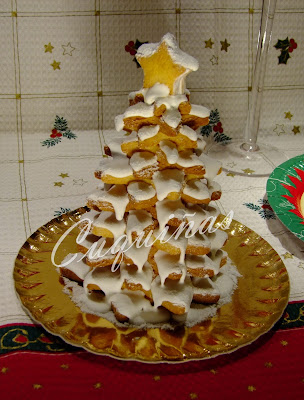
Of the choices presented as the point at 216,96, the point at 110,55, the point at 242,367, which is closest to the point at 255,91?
the point at 216,96

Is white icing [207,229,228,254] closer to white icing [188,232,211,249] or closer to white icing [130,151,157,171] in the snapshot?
white icing [188,232,211,249]

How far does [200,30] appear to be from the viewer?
114 centimetres

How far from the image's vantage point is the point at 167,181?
1.82 ft

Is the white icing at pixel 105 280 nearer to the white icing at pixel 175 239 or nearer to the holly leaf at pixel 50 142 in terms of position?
the white icing at pixel 175 239

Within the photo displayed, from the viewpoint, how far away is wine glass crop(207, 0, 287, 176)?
3.36ft

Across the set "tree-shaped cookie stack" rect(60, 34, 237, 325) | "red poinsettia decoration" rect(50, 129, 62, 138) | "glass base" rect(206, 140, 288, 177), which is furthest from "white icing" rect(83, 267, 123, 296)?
"red poinsettia decoration" rect(50, 129, 62, 138)

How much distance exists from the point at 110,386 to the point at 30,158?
640 mm

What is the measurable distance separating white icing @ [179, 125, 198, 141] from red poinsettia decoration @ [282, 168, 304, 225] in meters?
0.33

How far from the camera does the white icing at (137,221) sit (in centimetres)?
57

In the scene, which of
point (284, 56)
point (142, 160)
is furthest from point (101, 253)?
point (284, 56)

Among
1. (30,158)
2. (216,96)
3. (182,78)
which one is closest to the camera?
(182,78)

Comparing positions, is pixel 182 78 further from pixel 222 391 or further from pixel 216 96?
pixel 216 96

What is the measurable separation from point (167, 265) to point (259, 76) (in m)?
0.62

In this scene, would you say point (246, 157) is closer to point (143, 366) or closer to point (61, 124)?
point (61, 124)
